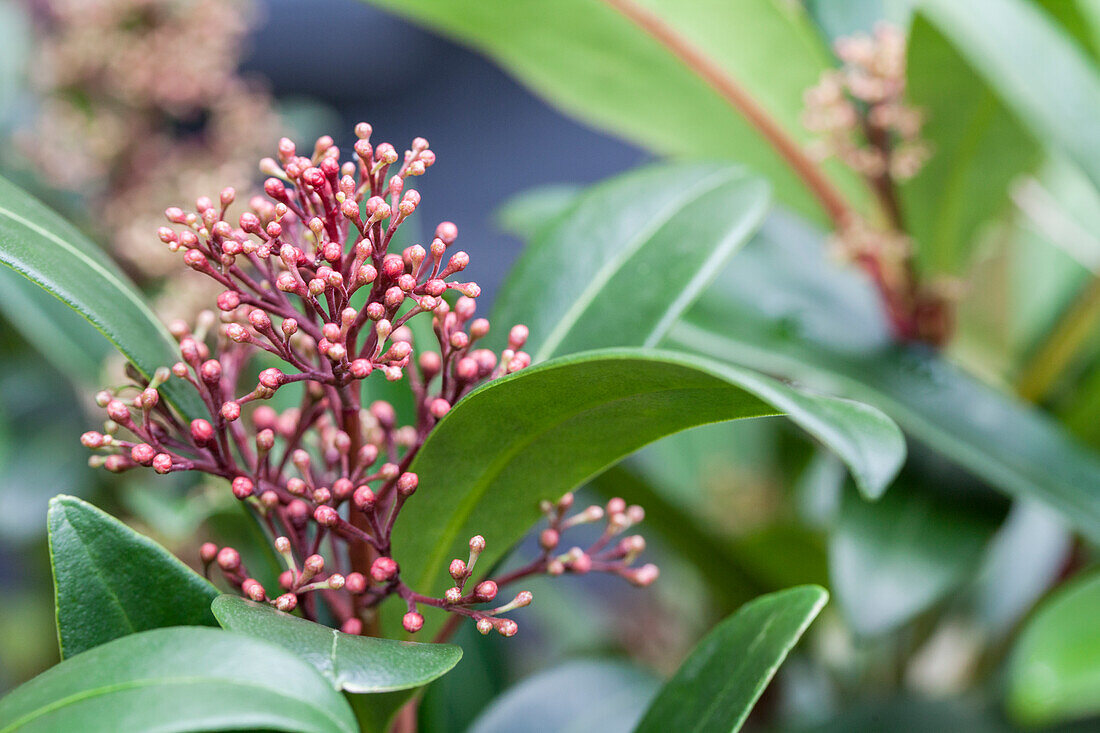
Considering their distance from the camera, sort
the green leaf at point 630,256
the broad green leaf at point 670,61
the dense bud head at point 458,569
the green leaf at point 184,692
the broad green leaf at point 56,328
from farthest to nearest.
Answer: the broad green leaf at point 56,328
the broad green leaf at point 670,61
the green leaf at point 630,256
the dense bud head at point 458,569
the green leaf at point 184,692

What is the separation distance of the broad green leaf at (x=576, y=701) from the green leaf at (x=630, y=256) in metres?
0.29

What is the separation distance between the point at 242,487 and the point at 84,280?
126 millimetres

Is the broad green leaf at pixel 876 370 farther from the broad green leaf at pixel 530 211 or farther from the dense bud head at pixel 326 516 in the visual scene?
the dense bud head at pixel 326 516

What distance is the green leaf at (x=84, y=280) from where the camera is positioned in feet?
1.35

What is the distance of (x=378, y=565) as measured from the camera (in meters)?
0.43

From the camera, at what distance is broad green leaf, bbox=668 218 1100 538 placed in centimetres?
67

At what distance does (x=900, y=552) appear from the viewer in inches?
26.9

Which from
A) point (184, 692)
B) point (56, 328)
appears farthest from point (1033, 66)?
point (56, 328)

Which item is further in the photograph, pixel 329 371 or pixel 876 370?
pixel 876 370

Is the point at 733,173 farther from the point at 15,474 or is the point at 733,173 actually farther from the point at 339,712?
the point at 15,474

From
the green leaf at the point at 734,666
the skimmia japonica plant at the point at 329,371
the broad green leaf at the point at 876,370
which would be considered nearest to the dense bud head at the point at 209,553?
the skimmia japonica plant at the point at 329,371

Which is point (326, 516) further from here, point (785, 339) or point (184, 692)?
point (785, 339)

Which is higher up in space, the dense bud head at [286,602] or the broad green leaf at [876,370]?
the broad green leaf at [876,370]

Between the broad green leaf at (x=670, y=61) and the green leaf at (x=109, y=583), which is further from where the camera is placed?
the broad green leaf at (x=670, y=61)
